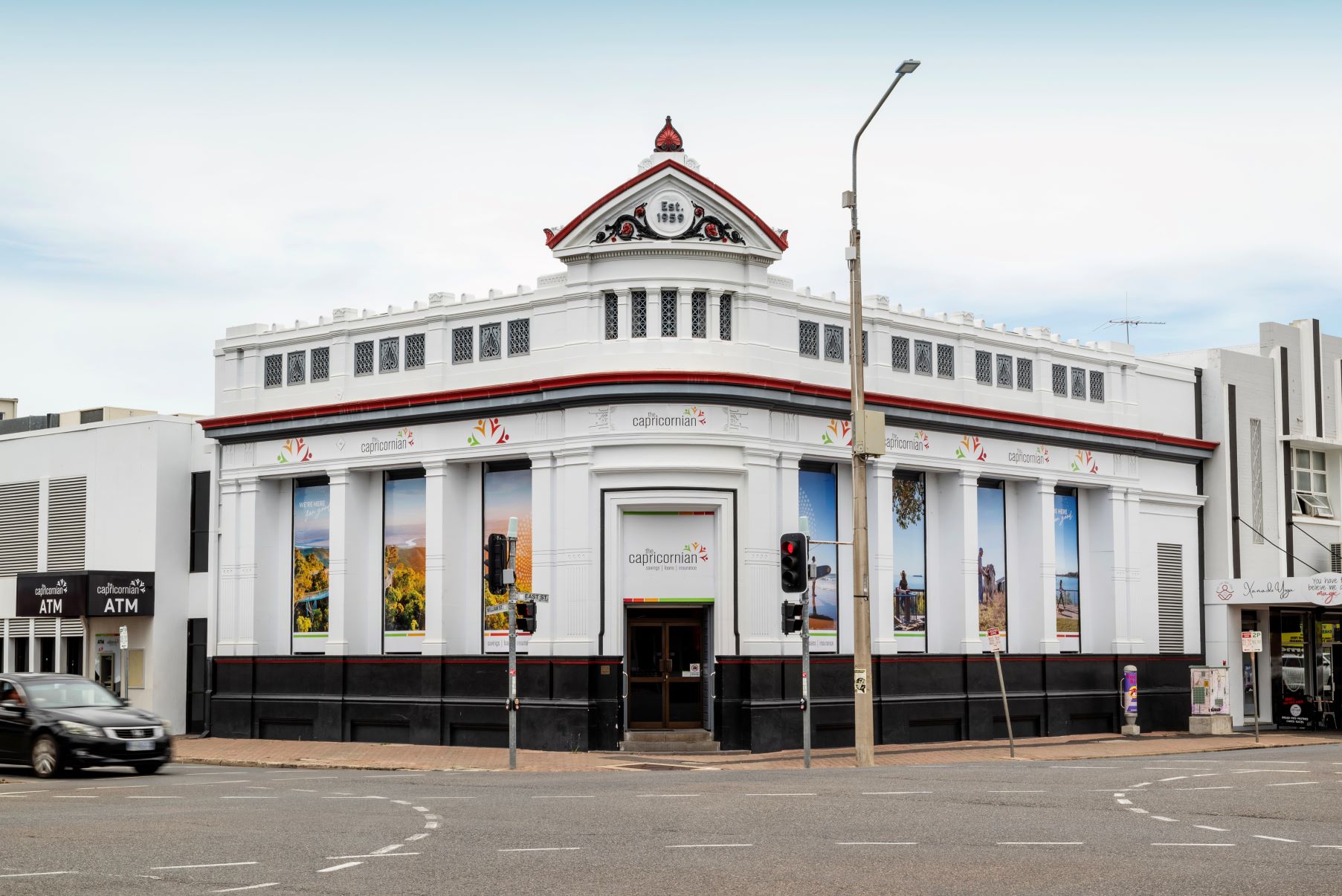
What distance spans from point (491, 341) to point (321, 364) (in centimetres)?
512

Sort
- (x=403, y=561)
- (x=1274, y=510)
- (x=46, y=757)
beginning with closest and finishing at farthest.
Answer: (x=46, y=757) → (x=403, y=561) → (x=1274, y=510)

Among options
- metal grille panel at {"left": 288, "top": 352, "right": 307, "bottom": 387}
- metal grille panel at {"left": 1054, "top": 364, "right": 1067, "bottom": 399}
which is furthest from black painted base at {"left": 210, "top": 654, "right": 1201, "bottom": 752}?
metal grille panel at {"left": 1054, "top": 364, "right": 1067, "bottom": 399}

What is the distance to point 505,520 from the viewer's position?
34.1 meters

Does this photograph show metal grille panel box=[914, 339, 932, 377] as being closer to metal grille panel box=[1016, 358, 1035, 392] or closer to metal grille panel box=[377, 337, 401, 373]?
metal grille panel box=[1016, 358, 1035, 392]

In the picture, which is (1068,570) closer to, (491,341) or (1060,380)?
(1060,380)

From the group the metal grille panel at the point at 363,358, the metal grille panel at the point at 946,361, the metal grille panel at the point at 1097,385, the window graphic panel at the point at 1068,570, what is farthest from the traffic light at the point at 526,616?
the metal grille panel at the point at 1097,385

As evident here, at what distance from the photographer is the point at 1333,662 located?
44.3 metres

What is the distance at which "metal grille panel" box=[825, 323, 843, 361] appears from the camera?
3456cm

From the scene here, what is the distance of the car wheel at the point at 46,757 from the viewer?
2344 cm

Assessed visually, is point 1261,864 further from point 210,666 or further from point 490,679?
point 210,666

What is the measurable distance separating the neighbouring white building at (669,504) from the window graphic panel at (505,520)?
0.09 m

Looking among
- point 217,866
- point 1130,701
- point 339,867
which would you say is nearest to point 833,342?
point 1130,701

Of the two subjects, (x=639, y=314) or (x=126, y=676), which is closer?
(x=639, y=314)

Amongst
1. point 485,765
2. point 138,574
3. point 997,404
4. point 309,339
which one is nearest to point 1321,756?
point 997,404
